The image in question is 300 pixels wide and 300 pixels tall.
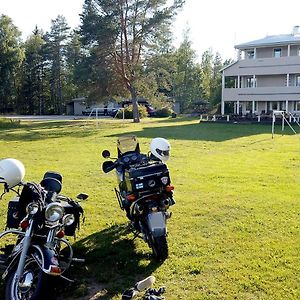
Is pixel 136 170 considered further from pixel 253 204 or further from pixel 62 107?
pixel 62 107

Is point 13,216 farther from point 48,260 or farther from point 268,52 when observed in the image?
point 268,52

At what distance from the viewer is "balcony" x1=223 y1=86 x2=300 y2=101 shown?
35.8 metres

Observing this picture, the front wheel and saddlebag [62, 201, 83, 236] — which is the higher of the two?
saddlebag [62, 201, 83, 236]

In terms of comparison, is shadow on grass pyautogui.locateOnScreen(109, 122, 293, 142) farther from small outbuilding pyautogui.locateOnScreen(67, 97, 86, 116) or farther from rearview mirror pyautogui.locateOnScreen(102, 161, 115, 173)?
small outbuilding pyautogui.locateOnScreen(67, 97, 86, 116)

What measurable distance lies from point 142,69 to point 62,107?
31.4 meters

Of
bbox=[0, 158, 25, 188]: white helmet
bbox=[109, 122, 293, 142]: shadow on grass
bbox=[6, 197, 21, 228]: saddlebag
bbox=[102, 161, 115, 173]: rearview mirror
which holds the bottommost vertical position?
bbox=[109, 122, 293, 142]: shadow on grass

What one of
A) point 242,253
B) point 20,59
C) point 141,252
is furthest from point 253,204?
point 20,59

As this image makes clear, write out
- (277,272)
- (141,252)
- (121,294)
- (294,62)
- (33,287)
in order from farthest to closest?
1. (294,62)
2. (141,252)
3. (277,272)
4. (121,294)
5. (33,287)

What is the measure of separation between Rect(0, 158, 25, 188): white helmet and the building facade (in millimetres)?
33445

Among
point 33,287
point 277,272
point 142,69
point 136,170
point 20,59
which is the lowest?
point 277,272

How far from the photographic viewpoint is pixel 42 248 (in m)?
3.44

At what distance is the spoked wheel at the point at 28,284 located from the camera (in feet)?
10.8

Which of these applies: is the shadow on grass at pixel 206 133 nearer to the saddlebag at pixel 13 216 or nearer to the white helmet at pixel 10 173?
the saddlebag at pixel 13 216

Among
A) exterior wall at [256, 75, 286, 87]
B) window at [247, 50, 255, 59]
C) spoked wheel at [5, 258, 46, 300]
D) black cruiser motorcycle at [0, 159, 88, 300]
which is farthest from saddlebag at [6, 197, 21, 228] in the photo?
window at [247, 50, 255, 59]
